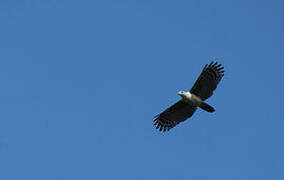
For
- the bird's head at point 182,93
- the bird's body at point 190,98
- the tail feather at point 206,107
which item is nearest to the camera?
the tail feather at point 206,107

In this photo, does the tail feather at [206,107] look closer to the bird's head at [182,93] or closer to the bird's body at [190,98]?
the bird's body at [190,98]

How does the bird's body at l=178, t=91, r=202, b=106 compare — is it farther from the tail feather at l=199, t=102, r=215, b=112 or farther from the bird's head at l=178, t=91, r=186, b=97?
the tail feather at l=199, t=102, r=215, b=112

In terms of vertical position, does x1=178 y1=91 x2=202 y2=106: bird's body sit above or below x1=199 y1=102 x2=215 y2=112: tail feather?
above

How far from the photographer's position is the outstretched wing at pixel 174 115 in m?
44.7

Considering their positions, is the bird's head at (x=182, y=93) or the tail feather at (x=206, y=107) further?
the bird's head at (x=182, y=93)

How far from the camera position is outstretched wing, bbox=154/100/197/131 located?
44719 mm

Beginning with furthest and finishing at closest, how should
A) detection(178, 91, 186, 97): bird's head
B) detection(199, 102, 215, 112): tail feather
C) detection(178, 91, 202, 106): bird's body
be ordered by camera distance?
detection(178, 91, 186, 97): bird's head
detection(178, 91, 202, 106): bird's body
detection(199, 102, 215, 112): tail feather

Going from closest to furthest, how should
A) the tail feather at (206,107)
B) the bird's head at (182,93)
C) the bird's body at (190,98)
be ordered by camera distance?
the tail feather at (206,107) → the bird's body at (190,98) → the bird's head at (182,93)

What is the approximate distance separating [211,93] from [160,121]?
4697mm

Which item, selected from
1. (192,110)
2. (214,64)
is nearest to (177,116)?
(192,110)

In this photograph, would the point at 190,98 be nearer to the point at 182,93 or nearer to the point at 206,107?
the point at 182,93

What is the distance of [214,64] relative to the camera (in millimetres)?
44000

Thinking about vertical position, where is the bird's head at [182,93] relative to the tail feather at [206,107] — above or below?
above

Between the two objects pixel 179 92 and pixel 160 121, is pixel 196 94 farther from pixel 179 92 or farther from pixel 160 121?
pixel 160 121
